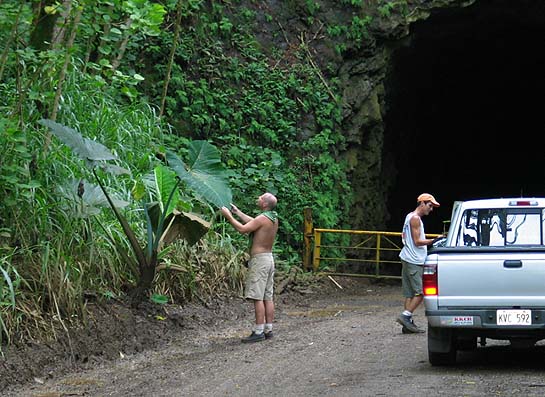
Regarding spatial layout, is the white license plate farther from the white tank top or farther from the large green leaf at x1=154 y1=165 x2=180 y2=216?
the large green leaf at x1=154 y1=165 x2=180 y2=216

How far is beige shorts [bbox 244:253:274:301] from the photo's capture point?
466 inches

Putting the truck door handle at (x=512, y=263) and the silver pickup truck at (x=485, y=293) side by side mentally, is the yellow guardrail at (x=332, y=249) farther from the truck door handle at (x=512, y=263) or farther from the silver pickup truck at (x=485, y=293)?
the truck door handle at (x=512, y=263)

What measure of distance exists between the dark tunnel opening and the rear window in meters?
13.5

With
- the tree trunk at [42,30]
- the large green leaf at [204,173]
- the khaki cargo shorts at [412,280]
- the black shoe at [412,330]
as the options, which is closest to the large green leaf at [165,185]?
the large green leaf at [204,173]

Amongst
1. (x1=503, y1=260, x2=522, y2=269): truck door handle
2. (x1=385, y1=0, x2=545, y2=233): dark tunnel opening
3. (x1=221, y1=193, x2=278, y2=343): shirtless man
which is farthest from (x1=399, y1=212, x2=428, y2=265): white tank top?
(x1=385, y1=0, x2=545, y2=233): dark tunnel opening

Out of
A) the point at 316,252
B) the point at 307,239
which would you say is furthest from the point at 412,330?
the point at 307,239

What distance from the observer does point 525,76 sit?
32156mm

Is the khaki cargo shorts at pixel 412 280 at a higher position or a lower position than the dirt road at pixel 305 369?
higher

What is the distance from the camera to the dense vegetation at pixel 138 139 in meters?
10.9

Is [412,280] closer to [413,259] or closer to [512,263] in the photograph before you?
[413,259]

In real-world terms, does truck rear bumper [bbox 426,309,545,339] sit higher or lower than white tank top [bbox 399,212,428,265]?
lower

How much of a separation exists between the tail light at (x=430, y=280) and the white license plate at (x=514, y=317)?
603mm

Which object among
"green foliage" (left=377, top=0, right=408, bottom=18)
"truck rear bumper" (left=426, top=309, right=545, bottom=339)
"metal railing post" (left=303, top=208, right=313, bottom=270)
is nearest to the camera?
"truck rear bumper" (left=426, top=309, right=545, bottom=339)

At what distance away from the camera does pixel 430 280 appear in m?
9.04
